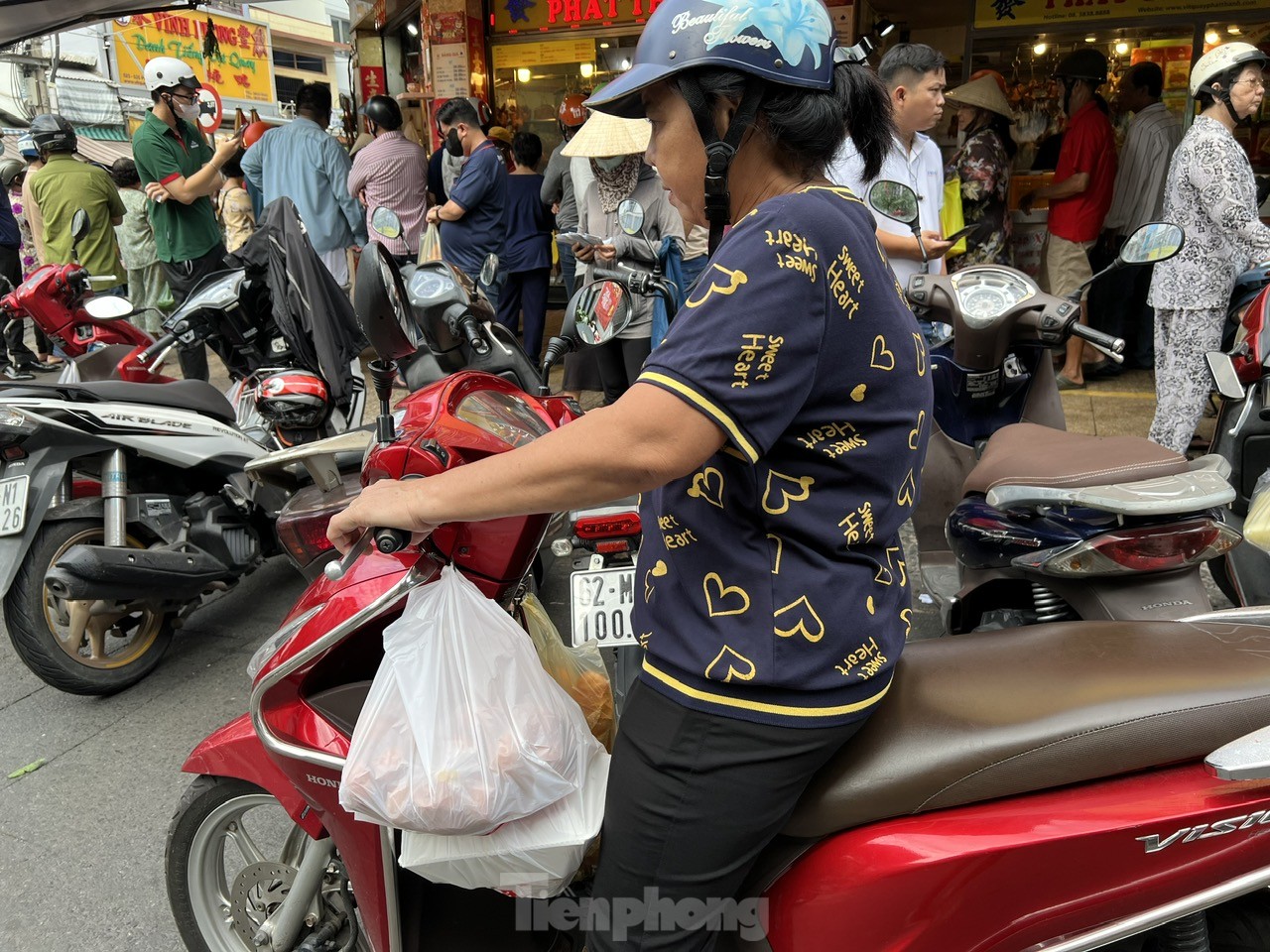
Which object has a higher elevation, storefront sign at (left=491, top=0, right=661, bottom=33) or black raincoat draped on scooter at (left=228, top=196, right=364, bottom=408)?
Answer: storefront sign at (left=491, top=0, right=661, bottom=33)

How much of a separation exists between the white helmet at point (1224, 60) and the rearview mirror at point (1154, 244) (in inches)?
83.6

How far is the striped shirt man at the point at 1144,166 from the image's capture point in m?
6.84

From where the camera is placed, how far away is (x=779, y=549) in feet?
4.22

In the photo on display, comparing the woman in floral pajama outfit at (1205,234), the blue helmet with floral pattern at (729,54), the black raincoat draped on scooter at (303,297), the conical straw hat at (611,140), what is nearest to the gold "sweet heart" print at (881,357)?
the blue helmet with floral pattern at (729,54)

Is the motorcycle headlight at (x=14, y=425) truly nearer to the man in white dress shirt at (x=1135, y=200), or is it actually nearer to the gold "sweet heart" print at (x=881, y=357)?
the gold "sweet heart" print at (x=881, y=357)

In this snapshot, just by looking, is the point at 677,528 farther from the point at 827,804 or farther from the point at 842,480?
the point at 827,804

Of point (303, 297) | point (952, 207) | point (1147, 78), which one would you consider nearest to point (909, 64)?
point (952, 207)

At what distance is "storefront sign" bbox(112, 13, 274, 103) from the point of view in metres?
22.2

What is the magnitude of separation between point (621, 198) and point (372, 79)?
20.2 ft

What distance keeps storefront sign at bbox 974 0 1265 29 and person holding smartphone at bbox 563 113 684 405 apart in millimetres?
4171

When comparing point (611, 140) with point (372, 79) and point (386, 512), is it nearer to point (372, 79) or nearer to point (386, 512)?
point (386, 512)

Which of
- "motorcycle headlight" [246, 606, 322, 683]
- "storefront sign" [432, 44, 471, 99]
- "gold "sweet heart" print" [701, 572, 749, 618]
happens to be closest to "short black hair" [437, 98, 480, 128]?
"storefront sign" [432, 44, 471, 99]

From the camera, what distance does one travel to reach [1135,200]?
7.02 meters

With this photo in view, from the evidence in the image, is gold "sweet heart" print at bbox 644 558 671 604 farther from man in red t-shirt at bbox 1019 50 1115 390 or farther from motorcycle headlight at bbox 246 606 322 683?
man in red t-shirt at bbox 1019 50 1115 390
